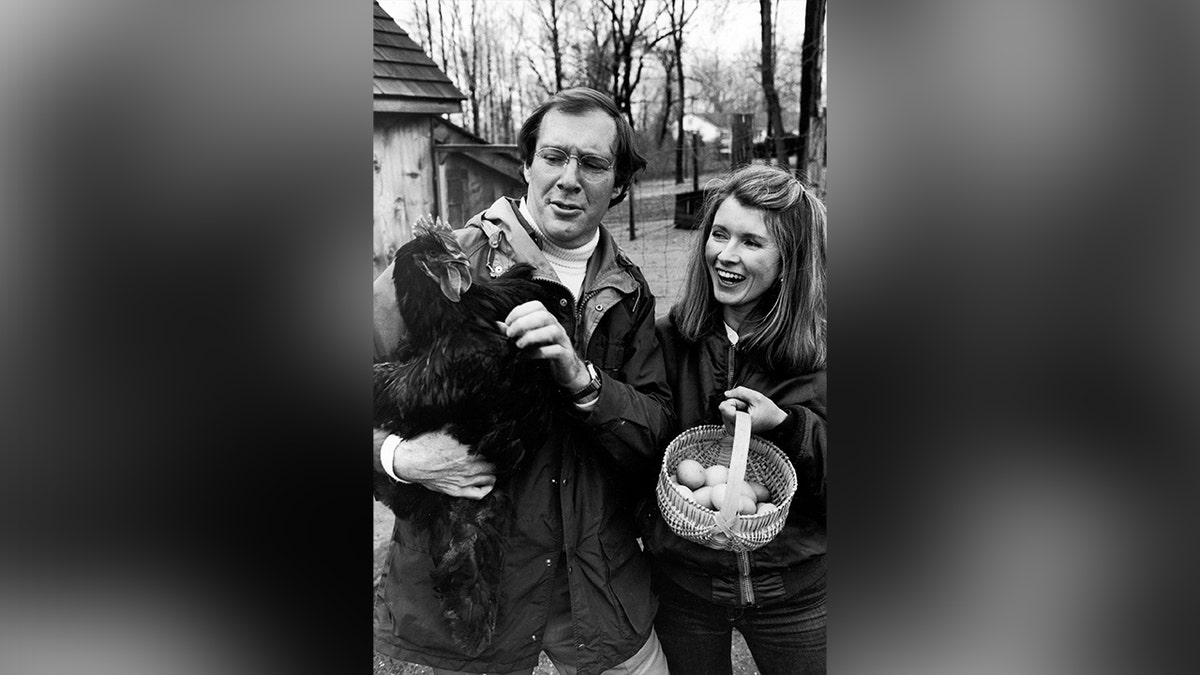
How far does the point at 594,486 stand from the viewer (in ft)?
10.2

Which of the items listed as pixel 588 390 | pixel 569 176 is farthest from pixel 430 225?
pixel 588 390

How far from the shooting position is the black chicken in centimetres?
304

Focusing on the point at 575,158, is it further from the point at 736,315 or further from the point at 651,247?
the point at 736,315

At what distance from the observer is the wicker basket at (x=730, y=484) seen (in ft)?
9.98

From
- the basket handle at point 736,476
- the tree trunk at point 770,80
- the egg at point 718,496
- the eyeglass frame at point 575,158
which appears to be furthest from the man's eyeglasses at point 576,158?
the egg at point 718,496

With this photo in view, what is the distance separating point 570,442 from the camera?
3090mm

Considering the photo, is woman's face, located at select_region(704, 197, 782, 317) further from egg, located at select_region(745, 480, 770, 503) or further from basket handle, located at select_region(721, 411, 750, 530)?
egg, located at select_region(745, 480, 770, 503)

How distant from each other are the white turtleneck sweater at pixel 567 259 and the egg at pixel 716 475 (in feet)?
2.36

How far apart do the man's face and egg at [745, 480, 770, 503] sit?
39.3 inches
